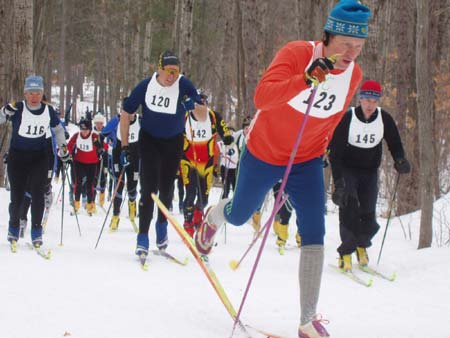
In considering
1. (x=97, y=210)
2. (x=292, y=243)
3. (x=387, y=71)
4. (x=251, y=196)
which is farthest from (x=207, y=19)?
(x=251, y=196)

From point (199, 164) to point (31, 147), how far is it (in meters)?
2.81

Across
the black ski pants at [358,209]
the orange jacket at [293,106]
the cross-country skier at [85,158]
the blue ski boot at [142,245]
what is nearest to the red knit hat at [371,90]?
the black ski pants at [358,209]

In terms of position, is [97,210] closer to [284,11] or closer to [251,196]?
[251,196]

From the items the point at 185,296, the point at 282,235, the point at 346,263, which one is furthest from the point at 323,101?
the point at 282,235

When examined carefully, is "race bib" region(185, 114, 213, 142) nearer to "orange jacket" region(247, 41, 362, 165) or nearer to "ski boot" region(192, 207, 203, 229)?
"ski boot" region(192, 207, 203, 229)

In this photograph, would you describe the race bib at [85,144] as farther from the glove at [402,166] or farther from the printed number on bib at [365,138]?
the glove at [402,166]

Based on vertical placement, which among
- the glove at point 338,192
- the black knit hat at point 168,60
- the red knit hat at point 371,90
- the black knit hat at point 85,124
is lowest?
the black knit hat at point 85,124

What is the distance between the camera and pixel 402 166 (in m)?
5.83

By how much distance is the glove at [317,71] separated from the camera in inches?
118

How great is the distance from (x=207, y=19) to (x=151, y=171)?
24.8 metres

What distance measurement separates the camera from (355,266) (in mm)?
6461

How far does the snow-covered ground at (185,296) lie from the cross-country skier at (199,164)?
0.86m

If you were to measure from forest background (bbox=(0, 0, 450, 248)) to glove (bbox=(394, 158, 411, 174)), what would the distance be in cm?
124

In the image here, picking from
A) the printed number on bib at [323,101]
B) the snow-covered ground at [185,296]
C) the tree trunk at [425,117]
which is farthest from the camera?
the tree trunk at [425,117]
